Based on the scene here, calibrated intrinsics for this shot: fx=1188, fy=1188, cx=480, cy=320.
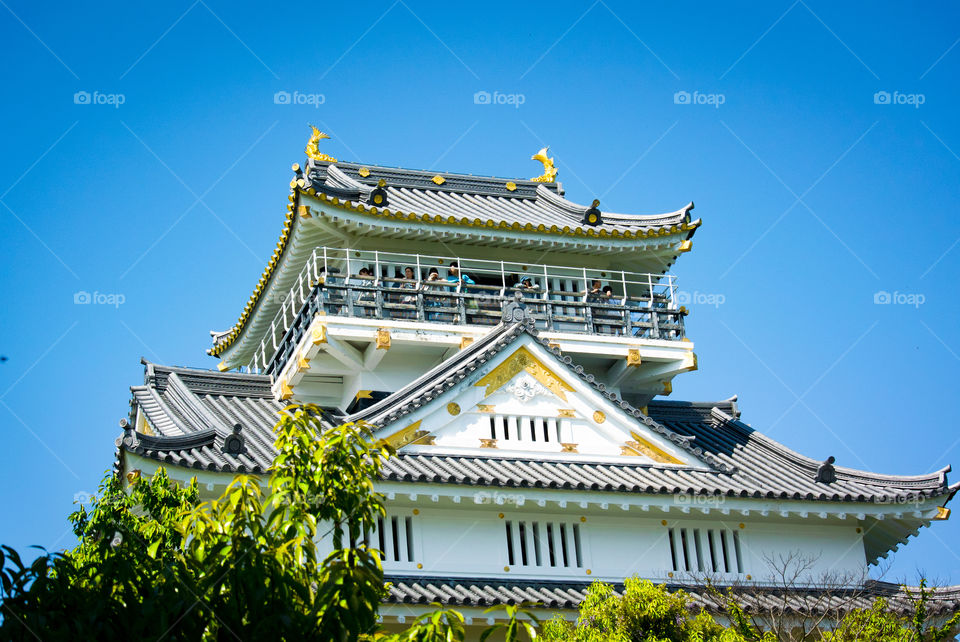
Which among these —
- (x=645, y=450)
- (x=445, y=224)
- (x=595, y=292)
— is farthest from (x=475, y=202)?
(x=645, y=450)

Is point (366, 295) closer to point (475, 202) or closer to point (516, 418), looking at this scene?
point (516, 418)

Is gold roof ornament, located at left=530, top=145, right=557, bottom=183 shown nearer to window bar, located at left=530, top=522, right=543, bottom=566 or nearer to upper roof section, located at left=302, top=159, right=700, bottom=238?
upper roof section, located at left=302, top=159, right=700, bottom=238

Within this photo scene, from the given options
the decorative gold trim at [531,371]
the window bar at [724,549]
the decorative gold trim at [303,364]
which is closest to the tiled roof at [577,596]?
the window bar at [724,549]

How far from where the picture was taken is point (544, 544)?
69.5 feet

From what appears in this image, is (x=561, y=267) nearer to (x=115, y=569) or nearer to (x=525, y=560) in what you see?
(x=525, y=560)

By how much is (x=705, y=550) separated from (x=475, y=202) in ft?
38.8

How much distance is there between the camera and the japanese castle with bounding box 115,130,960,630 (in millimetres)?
20547

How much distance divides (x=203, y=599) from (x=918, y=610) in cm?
1108

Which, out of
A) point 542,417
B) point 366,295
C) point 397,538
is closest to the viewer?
point 397,538

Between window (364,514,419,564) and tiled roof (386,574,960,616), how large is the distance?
456 millimetres

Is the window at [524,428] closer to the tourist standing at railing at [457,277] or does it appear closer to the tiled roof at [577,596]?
the tiled roof at [577,596]

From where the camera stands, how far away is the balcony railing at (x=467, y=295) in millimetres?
24875

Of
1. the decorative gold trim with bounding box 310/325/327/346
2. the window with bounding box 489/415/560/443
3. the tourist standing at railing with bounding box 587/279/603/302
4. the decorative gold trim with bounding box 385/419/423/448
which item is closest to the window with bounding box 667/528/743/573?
the window with bounding box 489/415/560/443

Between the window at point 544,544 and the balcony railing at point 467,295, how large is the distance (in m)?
5.49
